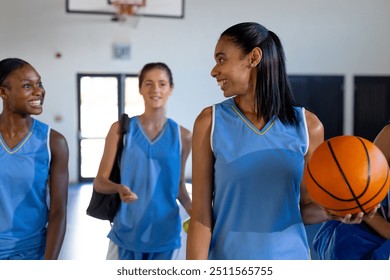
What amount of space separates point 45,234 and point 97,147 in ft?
19.4

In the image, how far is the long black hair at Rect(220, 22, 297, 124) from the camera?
1117mm

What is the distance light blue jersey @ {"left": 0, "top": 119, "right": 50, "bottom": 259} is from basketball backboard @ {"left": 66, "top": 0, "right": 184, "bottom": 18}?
575 cm

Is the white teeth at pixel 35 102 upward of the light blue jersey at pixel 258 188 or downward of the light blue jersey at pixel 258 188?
upward

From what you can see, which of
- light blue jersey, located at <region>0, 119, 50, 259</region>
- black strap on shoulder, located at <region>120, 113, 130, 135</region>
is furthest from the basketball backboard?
light blue jersey, located at <region>0, 119, 50, 259</region>

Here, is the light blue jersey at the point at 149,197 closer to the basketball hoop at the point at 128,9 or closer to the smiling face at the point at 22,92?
the smiling face at the point at 22,92

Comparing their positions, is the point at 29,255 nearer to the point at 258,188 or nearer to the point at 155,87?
the point at 258,188

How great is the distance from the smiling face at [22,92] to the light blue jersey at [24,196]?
0.09 m

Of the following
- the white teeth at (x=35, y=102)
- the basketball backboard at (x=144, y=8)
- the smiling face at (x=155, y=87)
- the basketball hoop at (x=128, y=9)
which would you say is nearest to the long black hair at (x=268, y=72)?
the white teeth at (x=35, y=102)

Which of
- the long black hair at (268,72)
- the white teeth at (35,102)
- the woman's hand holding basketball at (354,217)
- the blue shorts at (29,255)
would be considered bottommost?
the blue shorts at (29,255)

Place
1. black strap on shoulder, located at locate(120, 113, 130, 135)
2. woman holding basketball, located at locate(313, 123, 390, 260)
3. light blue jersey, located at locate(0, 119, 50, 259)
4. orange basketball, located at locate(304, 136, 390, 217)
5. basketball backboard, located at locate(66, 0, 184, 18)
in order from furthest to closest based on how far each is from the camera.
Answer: basketball backboard, located at locate(66, 0, 184, 18), black strap on shoulder, located at locate(120, 113, 130, 135), light blue jersey, located at locate(0, 119, 50, 259), woman holding basketball, located at locate(313, 123, 390, 260), orange basketball, located at locate(304, 136, 390, 217)

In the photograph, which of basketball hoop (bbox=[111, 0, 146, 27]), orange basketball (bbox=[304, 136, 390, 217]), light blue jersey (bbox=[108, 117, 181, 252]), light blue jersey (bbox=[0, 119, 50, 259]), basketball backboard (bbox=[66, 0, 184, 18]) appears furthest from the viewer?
basketball backboard (bbox=[66, 0, 184, 18])

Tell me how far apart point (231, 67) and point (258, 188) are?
0.27 metres

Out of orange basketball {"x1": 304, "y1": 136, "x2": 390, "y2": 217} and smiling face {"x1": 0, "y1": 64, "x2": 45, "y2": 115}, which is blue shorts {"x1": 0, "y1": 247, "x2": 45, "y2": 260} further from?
orange basketball {"x1": 304, "y1": 136, "x2": 390, "y2": 217}

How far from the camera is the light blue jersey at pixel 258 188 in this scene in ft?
3.63
